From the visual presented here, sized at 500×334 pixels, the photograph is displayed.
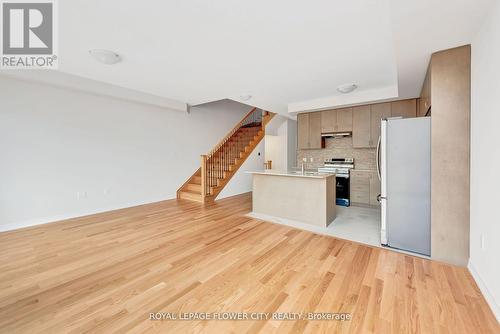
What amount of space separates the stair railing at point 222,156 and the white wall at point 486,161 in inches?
187

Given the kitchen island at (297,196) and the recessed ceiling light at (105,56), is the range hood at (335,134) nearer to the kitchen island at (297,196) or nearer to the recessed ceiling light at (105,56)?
the kitchen island at (297,196)

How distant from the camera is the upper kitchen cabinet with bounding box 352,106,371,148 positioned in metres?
4.69

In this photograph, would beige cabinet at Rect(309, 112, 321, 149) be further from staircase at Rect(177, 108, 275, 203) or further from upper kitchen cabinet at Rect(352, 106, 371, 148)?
staircase at Rect(177, 108, 275, 203)

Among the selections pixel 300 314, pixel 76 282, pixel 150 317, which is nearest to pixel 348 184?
pixel 300 314

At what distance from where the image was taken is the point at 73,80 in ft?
11.7

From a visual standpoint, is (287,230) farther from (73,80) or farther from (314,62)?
(73,80)

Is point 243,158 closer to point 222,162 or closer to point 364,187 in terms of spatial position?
point 222,162

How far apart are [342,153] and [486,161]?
3.67 m

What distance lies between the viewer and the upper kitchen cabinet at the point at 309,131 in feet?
17.8

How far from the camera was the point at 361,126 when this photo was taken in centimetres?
476

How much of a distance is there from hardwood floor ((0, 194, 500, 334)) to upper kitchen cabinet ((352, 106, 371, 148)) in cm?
291

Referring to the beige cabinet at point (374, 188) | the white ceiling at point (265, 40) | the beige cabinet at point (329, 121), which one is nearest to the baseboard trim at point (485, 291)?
the white ceiling at point (265, 40)

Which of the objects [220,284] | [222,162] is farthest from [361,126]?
[220,284]

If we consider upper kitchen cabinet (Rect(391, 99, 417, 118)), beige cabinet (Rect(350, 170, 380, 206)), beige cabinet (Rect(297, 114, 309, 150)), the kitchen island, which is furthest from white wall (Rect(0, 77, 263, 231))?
upper kitchen cabinet (Rect(391, 99, 417, 118))
